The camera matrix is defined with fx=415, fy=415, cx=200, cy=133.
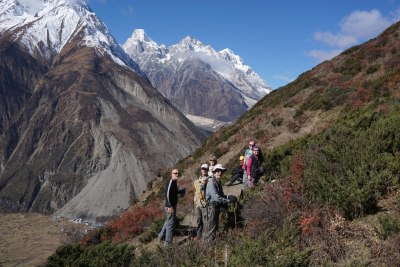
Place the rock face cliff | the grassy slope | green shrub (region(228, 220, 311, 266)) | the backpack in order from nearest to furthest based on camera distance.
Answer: green shrub (region(228, 220, 311, 266))
the grassy slope
the backpack
the rock face cliff

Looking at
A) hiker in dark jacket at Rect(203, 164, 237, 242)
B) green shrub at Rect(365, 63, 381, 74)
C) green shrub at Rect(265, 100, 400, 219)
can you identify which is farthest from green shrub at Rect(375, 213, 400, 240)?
green shrub at Rect(365, 63, 381, 74)

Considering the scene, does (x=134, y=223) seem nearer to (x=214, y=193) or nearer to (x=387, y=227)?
(x=214, y=193)

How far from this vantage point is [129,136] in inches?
6841

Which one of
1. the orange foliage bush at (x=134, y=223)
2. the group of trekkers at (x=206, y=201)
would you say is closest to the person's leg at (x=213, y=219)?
the group of trekkers at (x=206, y=201)

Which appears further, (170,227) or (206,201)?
(170,227)

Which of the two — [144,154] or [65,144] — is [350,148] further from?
[65,144]

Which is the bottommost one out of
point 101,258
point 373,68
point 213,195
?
point 101,258

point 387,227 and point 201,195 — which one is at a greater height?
point 201,195

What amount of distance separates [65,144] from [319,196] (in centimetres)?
18408

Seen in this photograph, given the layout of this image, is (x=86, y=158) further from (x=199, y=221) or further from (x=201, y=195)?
(x=201, y=195)

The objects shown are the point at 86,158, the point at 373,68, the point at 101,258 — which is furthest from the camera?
the point at 86,158

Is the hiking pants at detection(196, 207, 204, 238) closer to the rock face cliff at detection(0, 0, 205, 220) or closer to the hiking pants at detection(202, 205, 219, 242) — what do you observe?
the hiking pants at detection(202, 205, 219, 242)

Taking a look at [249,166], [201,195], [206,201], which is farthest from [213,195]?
[249,166]

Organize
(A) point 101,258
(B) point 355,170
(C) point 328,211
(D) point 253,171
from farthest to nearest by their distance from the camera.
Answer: (D) point 253,171 → (A) point 101,258 → (B) point 355,170 → (C) point 328,211
